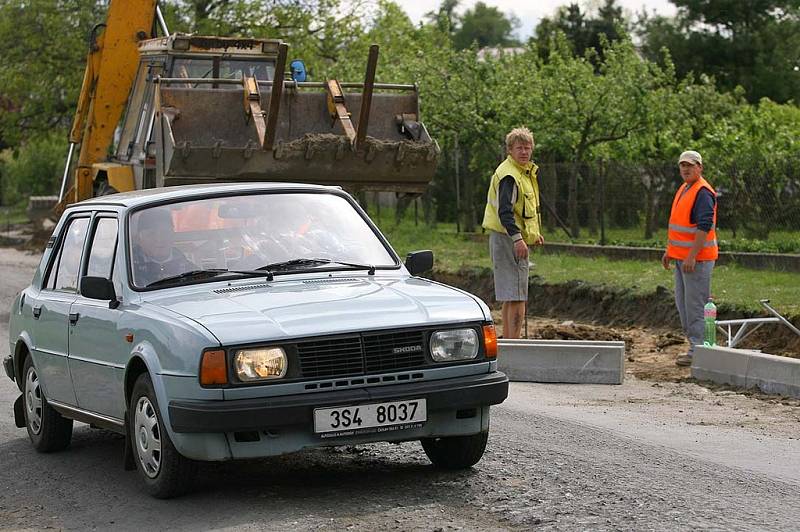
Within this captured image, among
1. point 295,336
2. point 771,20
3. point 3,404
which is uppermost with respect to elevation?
point 771,20

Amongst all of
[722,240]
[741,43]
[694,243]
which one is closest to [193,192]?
[694,243]

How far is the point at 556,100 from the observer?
1179 inches

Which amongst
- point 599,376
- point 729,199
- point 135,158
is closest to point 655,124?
point 729,199

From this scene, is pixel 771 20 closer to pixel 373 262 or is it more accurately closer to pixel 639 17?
pixel 639 17

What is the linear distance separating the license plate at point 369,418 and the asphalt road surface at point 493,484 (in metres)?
0.37

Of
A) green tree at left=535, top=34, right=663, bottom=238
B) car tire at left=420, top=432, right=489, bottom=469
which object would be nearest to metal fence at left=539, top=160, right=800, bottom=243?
green tree at left=535, top=34, right=663, bottom=238

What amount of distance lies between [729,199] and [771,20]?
36.3 meters

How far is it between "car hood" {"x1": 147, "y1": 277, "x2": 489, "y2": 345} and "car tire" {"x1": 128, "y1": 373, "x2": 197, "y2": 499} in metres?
0.50

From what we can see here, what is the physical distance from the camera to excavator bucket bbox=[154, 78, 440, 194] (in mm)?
15484

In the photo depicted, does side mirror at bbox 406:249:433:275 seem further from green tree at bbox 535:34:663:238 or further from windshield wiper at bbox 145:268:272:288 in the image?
green tree at bbox 535:34:663:238

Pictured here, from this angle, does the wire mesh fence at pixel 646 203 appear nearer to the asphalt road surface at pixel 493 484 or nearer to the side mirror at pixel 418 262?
the asphalt road surface at pixel 493 484

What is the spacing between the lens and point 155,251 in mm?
8148

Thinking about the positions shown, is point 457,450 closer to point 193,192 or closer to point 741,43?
point 193,192

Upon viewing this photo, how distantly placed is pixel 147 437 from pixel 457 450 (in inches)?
66.7
